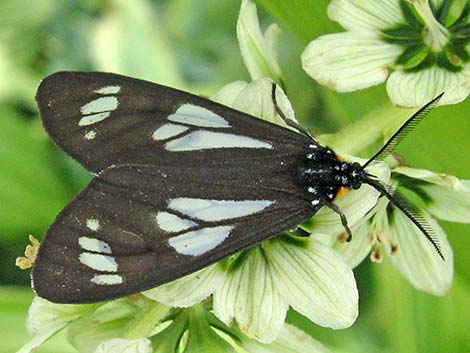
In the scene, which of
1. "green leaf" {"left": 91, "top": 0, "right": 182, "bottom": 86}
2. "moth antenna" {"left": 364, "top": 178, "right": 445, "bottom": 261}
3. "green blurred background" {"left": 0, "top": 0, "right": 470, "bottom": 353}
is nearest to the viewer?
"moth antenna" {"left": 364, "top": 178, "right": 445, "bottom": 261}

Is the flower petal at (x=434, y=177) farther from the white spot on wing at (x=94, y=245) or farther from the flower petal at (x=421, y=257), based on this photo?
the white spot on wing at (x=94, y=245)

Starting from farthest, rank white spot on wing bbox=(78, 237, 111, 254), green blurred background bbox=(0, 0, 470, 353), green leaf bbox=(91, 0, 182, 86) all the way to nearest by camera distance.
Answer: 1. green leaf bbox=(91, 0, 182, 86)
2. green blurred background bbox=(0, 0, 470, 353)
3. white spot on wing bbox=(78, 237, 111, 254)

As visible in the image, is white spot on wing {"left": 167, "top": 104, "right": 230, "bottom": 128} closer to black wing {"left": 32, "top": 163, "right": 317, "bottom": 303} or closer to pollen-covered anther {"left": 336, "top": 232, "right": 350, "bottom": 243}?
black wing {"left": 32, "top": 163, "right": 317, "bottom": 303}

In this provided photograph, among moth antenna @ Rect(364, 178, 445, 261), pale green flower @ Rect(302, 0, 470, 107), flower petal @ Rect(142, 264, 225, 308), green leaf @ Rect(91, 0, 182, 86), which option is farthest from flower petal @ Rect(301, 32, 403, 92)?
green leaf @ Rect(91, 0, 182, 86)

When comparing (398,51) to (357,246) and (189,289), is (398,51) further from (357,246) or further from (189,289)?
(189,289)

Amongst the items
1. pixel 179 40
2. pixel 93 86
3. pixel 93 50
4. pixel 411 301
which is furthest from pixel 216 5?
pixel 93 86
